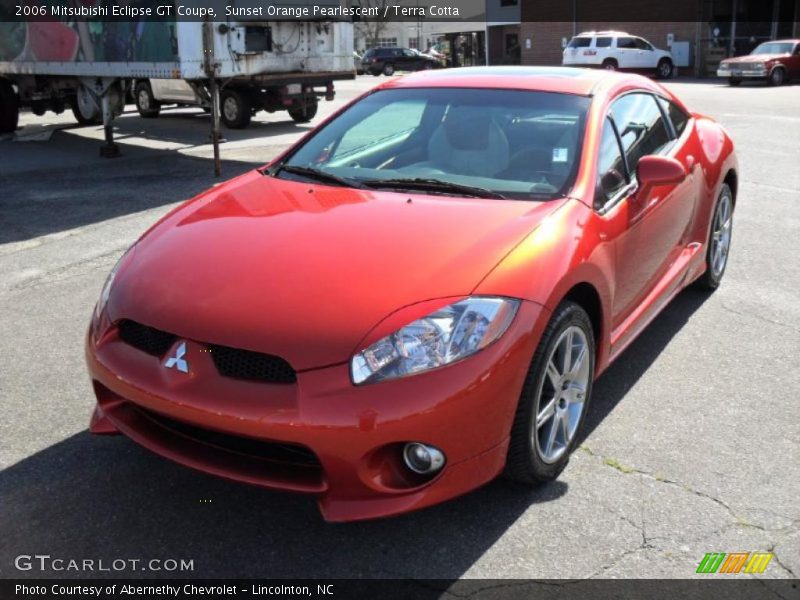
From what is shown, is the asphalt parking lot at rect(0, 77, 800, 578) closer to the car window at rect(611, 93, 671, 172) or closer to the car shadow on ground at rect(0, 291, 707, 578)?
the car shadow on ground at rect(0, 291, 707, 578)

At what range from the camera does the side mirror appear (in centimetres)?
374

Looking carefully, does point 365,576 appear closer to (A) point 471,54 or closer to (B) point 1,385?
(B) point 1,385

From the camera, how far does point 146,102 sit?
1797 centimetres

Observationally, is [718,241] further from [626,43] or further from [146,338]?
[626,43]

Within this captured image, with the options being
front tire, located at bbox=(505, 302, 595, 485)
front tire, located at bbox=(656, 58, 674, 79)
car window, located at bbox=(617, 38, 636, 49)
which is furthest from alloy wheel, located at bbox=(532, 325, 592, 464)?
front tire, located at bbox=(656, 58, 674, 79)

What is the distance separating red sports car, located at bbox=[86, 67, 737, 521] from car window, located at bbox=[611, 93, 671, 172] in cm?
3

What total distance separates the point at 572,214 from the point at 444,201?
539 mm

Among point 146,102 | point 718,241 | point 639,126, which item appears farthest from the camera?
point 146,102

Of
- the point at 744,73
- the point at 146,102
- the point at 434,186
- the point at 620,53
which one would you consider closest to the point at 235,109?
the point at 146,102

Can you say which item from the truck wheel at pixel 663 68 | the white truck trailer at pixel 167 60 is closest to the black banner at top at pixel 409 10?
the white truck trailer at pixel 167 60

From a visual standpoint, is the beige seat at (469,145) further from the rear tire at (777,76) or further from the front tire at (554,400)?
the rear tire at (777,76)

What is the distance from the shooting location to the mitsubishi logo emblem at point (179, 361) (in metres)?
2.74

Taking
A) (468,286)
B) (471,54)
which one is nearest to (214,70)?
(468,286)

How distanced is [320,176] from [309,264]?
107 centimetres
